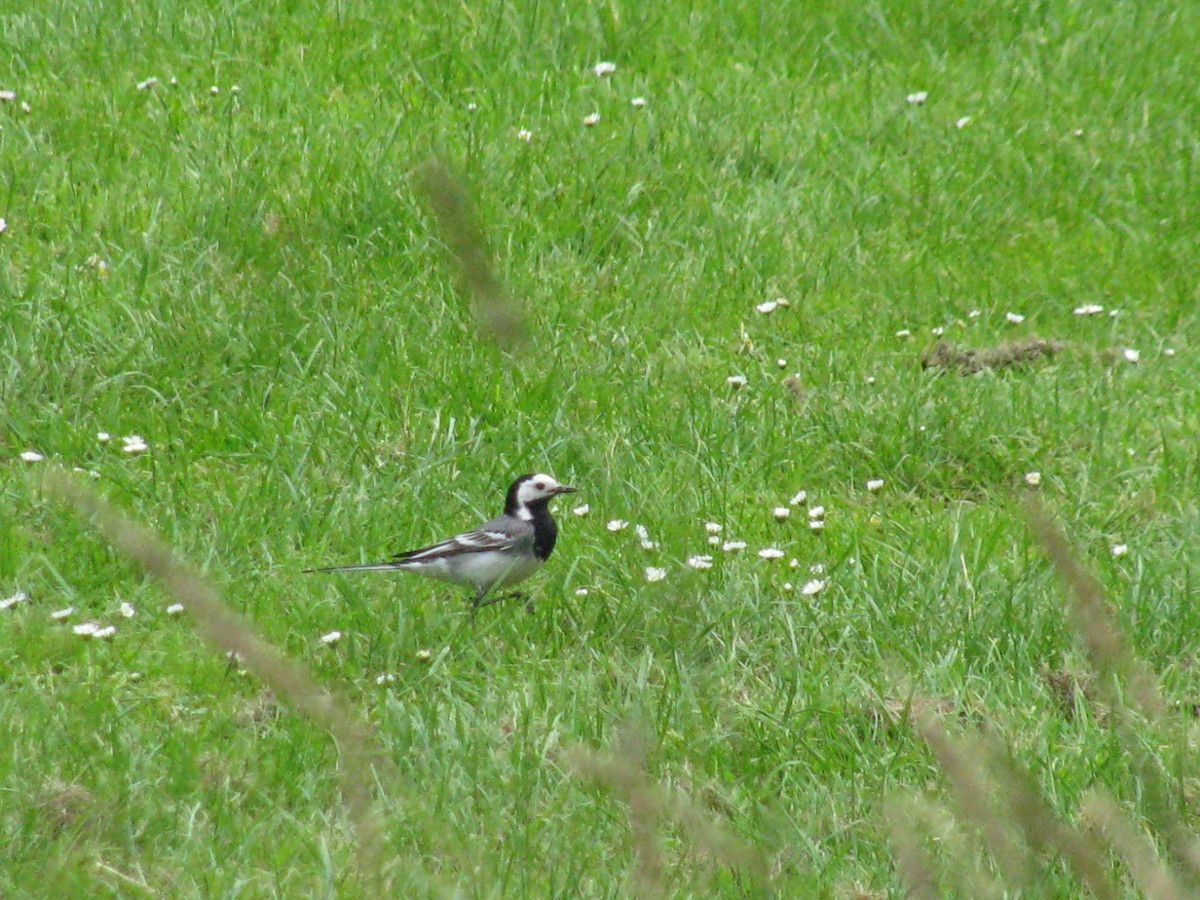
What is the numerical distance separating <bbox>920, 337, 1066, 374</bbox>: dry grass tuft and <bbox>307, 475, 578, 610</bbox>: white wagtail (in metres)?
2.15

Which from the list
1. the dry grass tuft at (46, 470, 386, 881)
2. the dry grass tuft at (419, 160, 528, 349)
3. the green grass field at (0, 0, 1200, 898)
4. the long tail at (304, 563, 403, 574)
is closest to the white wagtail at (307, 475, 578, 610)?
the long tail at (304, 563, 403, 574)

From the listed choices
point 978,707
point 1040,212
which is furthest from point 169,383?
point 1040,212

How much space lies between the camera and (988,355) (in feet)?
22.3

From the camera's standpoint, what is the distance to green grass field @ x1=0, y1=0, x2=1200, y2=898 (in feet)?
13.7

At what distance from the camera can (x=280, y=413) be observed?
20.2ft

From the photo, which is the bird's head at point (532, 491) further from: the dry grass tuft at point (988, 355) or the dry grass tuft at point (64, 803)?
the dry grass tuft at point (988, 355)

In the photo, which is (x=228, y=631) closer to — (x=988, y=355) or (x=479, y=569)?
(x=479, y=569)

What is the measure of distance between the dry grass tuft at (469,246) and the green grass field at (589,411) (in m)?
0.40

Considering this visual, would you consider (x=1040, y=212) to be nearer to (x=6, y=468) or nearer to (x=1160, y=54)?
(x=1160, y=54)

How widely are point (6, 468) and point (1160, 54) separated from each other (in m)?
6.44

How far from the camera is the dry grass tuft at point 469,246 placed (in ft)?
4.47

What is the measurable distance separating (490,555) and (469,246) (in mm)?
3833

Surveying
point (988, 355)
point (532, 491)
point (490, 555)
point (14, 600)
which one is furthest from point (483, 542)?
point (988, 355)

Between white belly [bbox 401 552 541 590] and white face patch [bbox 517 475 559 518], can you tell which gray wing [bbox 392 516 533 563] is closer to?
white belly [bbox 401 552 541 590]
